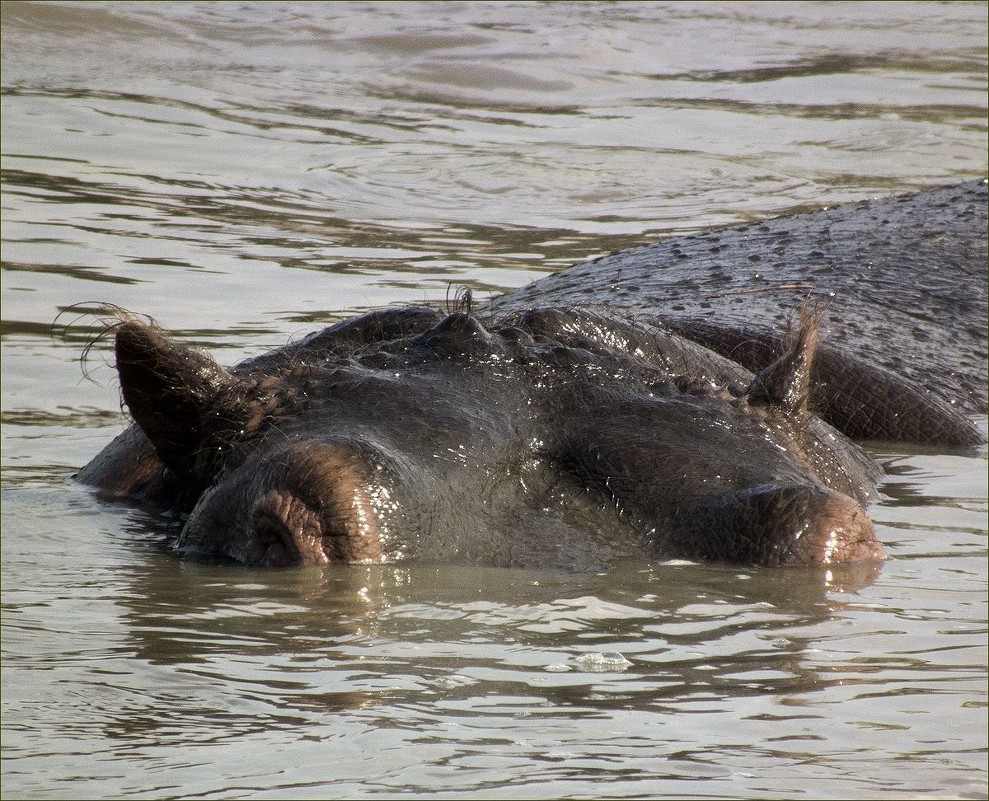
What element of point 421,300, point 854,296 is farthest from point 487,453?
point 421,300

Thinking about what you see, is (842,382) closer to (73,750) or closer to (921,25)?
(73,750)

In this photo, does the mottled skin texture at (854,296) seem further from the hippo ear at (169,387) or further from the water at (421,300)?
the hippo ear at (169,387)

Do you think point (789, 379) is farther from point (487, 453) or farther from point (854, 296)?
point (854, 296)

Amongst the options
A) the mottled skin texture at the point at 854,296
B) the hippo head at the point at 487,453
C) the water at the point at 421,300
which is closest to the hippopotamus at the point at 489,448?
the hippo head at the point at 487,453

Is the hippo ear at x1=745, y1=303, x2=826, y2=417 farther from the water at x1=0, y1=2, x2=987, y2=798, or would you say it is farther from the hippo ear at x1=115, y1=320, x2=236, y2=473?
the hippo ear at x1=115, y1=320, x2=236, y2=473

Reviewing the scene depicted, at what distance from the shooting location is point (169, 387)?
500 cm

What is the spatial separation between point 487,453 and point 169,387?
3.07ft

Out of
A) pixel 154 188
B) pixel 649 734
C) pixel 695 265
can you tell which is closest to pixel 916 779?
pixel 649 734

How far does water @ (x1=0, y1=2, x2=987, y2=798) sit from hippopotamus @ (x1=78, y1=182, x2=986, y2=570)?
12 cm

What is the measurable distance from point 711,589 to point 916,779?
151cm

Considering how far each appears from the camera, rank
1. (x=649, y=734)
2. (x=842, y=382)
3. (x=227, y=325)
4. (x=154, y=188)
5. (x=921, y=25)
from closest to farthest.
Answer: (x=649, y=734), (x=842, y=382), (x=227, y=325), (x=154, y=188), (x=921, y=25)

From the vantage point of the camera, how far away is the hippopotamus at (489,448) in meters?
4.60

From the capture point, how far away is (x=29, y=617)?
4.29 meters

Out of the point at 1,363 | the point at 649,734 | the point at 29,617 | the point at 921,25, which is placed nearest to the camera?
the point at 649,734
